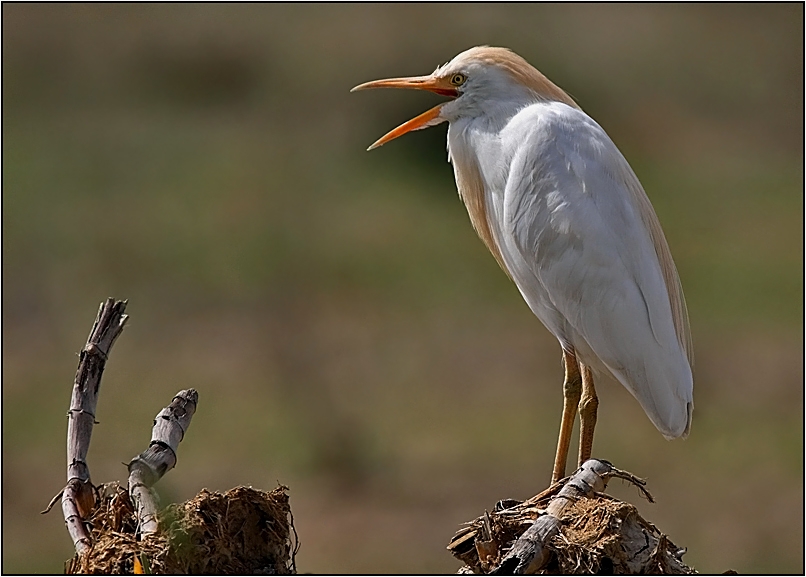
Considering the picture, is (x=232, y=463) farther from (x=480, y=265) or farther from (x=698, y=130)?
(x=698, y=130)

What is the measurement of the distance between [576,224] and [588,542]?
1069 millimetres

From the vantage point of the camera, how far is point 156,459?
223 cm

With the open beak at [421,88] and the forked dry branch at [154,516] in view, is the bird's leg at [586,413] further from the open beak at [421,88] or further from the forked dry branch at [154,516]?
the forked dry branch at [154,516]

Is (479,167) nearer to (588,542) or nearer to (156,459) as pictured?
(588,542)

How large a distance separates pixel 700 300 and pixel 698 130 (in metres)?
4.80

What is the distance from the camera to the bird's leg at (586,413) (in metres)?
3.21

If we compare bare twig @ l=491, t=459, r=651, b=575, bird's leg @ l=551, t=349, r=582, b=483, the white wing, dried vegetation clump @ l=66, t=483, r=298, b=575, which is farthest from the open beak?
dried vegetation clump @ l=66, t=483, r=298, b=575

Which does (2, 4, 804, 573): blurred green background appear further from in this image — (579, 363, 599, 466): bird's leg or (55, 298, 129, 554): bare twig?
(55, 298, 129, 554): bare twig

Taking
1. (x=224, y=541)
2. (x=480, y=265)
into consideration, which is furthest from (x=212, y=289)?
(x=224, y=541)

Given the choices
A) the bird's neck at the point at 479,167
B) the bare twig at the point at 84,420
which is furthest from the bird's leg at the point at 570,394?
the bare twig at the point at 84,420

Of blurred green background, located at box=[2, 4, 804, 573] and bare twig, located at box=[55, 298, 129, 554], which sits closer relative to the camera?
bare twig, located at box=[55, 298, 129, 554]

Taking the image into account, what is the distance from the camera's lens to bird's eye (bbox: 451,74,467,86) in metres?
3.30

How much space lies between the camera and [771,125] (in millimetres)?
15578

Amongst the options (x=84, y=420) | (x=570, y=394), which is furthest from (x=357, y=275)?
(x=84, y=420)
